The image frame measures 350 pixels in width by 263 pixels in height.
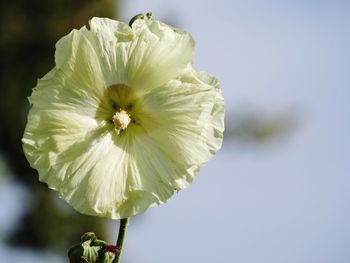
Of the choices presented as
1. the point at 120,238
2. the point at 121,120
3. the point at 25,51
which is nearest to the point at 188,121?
the point at 121,120

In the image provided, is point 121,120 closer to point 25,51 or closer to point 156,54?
point 156,54

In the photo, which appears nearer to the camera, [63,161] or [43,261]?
[63,161]

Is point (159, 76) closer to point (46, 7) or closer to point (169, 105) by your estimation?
point (169, 105)

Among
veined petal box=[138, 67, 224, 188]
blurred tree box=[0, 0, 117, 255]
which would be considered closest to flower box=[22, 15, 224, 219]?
veined petal box=[138, 67, 224, 188]

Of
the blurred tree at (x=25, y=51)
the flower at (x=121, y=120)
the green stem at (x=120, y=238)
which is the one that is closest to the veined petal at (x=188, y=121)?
the flower at (x=121, y=120)

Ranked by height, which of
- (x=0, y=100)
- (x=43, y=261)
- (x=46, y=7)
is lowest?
(x=43, y=261)

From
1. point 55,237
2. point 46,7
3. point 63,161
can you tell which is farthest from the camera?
point 46,7

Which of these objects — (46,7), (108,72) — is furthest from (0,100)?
(108,72)
